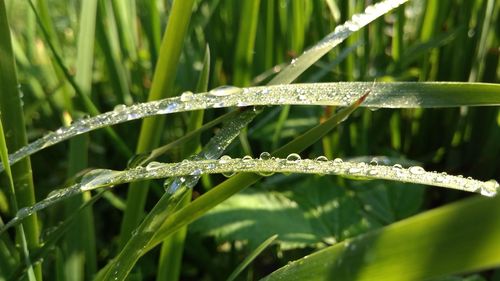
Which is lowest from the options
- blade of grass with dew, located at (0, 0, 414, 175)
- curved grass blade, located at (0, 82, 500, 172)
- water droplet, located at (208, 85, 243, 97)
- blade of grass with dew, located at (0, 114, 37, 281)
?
blade of grass with dew, located at (0, 114, 37, 281)

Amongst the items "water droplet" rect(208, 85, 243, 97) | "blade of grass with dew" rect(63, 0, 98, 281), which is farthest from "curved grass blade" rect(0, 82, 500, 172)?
"blade of grass with dew" rect(63, 0, 98, 281)

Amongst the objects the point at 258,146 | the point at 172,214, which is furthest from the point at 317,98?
the point at 258,146

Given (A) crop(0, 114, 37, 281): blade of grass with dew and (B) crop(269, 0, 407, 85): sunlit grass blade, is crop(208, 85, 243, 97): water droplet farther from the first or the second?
(A) crop(0, 114, 37, 281): blade of grass with dew

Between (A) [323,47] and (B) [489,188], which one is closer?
(B) [489,188]

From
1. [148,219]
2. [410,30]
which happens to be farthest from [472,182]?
[410,30]

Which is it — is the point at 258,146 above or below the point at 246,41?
below

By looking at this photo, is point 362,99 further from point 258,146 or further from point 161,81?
point 258,146

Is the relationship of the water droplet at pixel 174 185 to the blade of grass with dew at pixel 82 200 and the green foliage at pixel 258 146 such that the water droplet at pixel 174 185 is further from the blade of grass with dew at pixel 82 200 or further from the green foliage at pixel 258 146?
the blade of grass with dew at pixel 82 200
